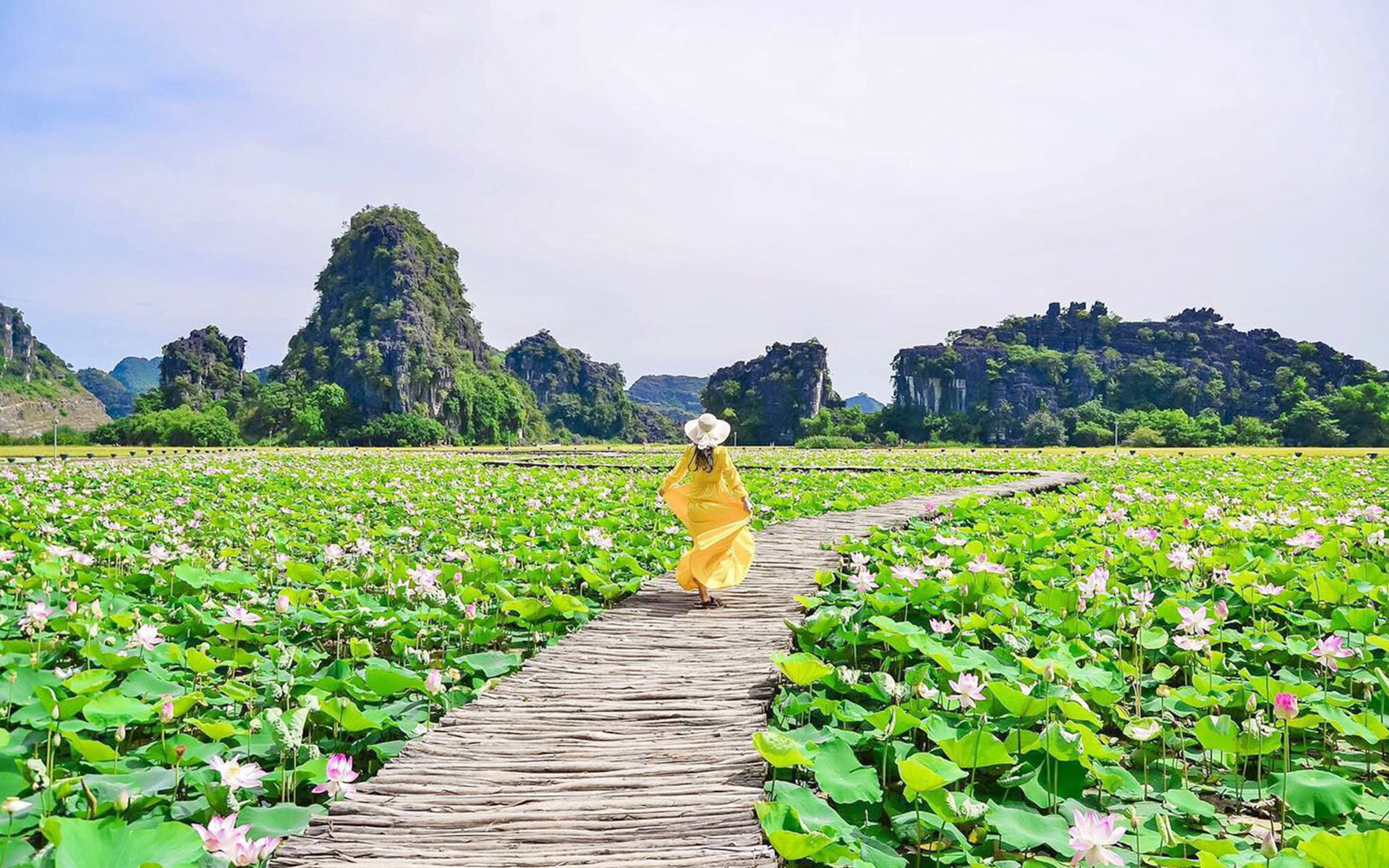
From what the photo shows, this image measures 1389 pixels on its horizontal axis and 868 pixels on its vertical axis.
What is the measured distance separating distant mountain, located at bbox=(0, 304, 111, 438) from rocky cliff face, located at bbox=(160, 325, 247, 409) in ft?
29.7

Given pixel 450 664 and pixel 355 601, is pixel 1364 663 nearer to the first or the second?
pixel 450 664

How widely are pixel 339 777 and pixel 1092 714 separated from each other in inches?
69.2

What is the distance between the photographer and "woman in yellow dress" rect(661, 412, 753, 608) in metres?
3.94

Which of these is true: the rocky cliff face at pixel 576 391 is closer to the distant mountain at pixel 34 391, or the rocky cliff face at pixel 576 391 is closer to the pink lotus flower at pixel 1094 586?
the distant mountain at pixel 34 391

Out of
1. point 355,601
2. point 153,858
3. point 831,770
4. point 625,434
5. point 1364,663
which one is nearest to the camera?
point 153,858

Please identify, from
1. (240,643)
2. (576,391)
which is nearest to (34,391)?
(576,391)

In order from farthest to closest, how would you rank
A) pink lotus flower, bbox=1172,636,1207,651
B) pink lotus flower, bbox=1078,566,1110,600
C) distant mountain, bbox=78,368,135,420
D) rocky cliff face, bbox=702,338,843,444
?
distant mountain, bbox=78,368,135,420 < rocky cliff face, bbox=702,338,843,444 < pink lotus flower, bbox=1078,566,1110,600 < pink lotus flower, bbox=1172,636,1207,651

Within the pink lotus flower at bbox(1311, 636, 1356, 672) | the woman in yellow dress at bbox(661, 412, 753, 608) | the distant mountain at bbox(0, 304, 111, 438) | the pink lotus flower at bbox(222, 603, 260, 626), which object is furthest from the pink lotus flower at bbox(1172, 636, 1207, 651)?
the distant mountain at bbox(0, 304, 111, 438)

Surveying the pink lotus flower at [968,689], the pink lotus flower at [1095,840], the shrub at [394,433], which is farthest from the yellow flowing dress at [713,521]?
the shrub at [394,433]

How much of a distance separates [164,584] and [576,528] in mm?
2474

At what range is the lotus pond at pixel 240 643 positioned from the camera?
1.70 m

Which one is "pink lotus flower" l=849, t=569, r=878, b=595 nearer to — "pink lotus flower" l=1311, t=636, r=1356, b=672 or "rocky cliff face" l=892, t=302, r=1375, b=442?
"pink lotus flower" l=1311, t=636, r=1356, b=672

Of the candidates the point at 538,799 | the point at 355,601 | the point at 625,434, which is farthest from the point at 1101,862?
the point at 625,434

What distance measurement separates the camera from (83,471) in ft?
38.3
